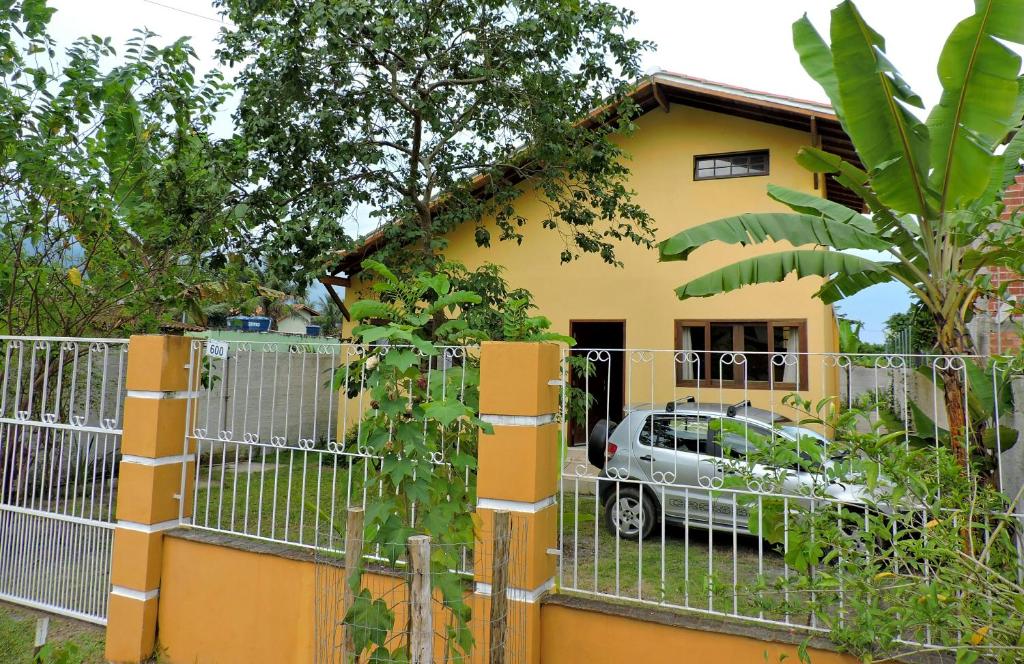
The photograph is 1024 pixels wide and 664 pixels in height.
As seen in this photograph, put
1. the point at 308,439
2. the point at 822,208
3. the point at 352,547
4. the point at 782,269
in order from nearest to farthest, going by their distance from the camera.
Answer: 1. the point at 352,547
2. the point at 308,439
3. the point at 782,269
4. the point at 822,208

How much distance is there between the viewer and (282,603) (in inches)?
165

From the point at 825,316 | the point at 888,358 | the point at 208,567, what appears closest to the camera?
the point at 888,358

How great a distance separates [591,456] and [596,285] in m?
5.38

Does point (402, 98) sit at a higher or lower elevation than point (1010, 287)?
higher

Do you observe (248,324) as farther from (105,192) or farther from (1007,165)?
(1007,165)

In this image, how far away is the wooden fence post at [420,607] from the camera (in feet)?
7.88

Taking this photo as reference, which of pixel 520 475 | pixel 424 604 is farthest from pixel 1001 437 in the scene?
pixel 424 604

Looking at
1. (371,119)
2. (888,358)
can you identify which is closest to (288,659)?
(888,358)

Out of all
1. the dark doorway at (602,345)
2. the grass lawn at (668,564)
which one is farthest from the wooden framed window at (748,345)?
the grass lawn at (668,564)

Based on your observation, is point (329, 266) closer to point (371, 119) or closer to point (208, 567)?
point (371, 119)

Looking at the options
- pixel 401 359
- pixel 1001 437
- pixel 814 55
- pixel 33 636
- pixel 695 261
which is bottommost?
pixel 33 636

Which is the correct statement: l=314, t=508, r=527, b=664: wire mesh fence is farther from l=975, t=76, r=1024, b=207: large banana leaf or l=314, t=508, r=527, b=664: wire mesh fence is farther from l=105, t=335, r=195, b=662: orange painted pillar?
l=975, t=76, r=1024, b=207: large banana leaf

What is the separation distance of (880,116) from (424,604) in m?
3.70

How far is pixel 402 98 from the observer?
7621 millimetres
